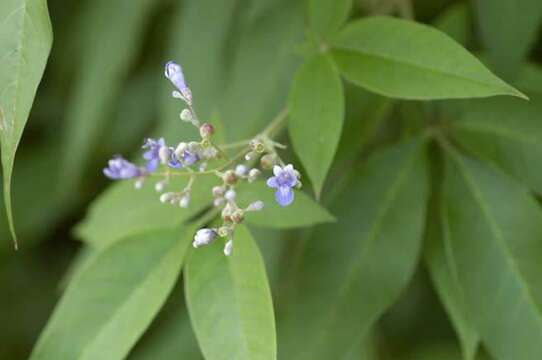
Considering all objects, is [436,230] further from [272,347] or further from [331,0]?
[272,347]

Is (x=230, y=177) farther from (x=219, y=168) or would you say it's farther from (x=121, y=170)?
(x=121, y=170)

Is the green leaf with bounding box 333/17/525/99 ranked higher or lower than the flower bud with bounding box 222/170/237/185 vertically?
higher

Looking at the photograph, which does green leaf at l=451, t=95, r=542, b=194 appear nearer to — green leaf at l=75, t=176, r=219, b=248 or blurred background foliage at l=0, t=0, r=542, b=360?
blurred background foliage at l=0, t=0, r=542, b=360

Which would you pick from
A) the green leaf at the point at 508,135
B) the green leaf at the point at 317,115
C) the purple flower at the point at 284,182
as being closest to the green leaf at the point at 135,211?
the green leaf at the point at 317,115

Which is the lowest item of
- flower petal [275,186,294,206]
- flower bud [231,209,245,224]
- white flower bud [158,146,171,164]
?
flower bud [231,209,245,224]

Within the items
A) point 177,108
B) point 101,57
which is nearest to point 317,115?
point 177,108

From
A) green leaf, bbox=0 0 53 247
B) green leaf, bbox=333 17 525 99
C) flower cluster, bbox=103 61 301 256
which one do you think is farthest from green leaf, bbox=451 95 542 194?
green leaf, bbox=0 0 53 247
